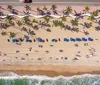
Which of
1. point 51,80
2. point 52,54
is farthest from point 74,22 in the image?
point 51,80

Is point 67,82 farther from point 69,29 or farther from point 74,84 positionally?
point 69,29

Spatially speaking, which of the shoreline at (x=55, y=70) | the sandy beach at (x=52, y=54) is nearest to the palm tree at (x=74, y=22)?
the sandy beach at (x=52, y=54)

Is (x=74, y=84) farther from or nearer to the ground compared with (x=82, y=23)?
nearer to the ground

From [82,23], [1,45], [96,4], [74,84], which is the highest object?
[96,4]

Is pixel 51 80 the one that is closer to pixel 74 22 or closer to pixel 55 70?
pixel 55 70

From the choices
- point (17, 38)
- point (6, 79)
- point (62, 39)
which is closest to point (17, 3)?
point (17, 38)

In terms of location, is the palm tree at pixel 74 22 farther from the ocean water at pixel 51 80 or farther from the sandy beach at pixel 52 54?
the ocean water at pixel 51 80
